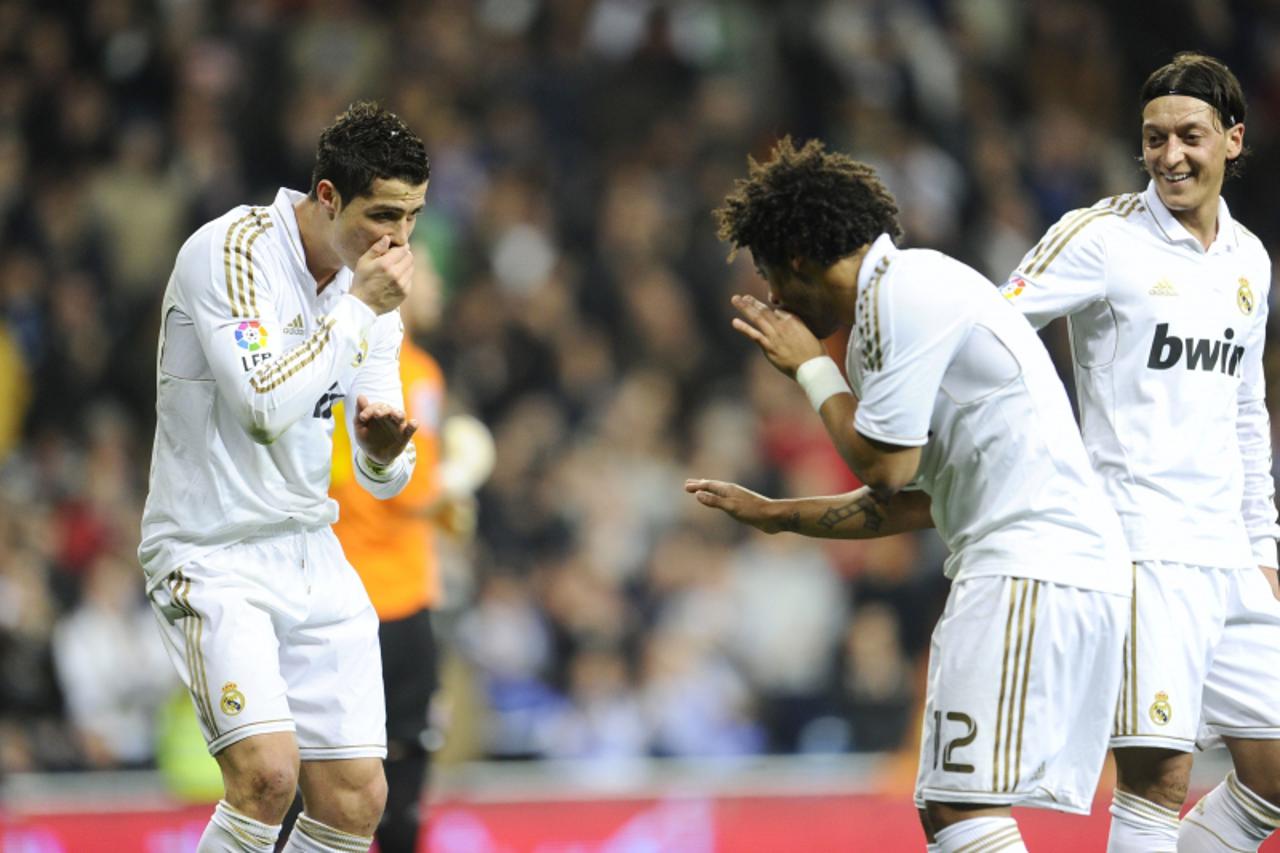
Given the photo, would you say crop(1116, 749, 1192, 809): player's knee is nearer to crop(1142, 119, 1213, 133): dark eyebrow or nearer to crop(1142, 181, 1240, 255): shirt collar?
crop(1142, 181, 1240, 255): shirt collar

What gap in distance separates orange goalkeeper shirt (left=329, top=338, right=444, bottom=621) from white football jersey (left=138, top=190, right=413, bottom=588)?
1.39 m

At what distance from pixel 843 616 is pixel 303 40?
5071 millimetres

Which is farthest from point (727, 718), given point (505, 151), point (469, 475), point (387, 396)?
point (387, 396)

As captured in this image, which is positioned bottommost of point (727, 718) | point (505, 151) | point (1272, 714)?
point (727, 718)

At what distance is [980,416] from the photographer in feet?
13.3

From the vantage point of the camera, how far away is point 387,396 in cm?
497

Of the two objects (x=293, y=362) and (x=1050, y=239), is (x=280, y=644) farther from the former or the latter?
(x=1050, y=239)

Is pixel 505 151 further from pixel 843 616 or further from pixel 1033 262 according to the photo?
pixel 1033 262

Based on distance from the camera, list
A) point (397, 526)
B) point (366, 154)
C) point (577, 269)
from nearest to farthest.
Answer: point (366, 154)
point (397, 526)
point (577, 269)

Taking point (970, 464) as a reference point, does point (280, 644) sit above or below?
below

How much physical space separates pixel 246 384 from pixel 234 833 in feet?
3.58

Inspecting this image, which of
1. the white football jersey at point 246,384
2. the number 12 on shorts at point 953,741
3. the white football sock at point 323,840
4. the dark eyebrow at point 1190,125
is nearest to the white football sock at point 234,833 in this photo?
the white football sock at point 323,840

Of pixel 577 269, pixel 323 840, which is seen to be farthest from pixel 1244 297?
pixel 577 269

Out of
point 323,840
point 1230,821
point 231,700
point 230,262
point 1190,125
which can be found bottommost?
point 323,840
